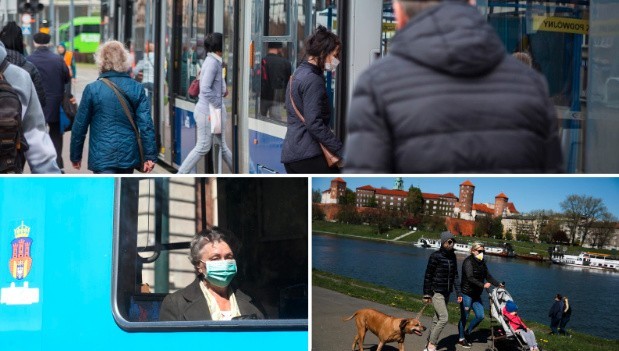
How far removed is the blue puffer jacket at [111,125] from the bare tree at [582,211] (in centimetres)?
482

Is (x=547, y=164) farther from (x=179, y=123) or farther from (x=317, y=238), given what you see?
(x=179, y=123)

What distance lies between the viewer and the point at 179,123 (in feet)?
46.7

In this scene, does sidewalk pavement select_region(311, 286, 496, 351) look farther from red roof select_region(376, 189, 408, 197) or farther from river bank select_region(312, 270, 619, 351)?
red roof select_region(376, 189, 408, 197)

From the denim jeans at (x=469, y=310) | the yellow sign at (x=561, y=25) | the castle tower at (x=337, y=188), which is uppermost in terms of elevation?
the yellow sign at (x=561, y=25)

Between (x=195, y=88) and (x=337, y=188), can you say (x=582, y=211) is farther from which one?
(x=195, y=88)

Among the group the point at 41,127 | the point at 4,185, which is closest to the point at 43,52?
the point at 41,127

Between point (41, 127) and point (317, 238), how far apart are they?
2319mm

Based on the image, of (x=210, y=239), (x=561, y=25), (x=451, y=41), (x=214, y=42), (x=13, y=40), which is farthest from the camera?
(x=214, y=42)

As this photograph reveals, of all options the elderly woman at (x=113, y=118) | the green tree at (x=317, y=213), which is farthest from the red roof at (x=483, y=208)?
the elderly woman at (x=113, y=118)

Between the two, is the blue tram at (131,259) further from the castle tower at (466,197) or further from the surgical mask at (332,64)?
the surgical mask at (332,64)

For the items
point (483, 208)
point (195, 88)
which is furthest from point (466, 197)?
point (195, 88)

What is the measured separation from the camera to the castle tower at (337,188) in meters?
3.75

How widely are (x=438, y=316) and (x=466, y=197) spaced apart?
1.16 ft

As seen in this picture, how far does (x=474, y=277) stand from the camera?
360cm
